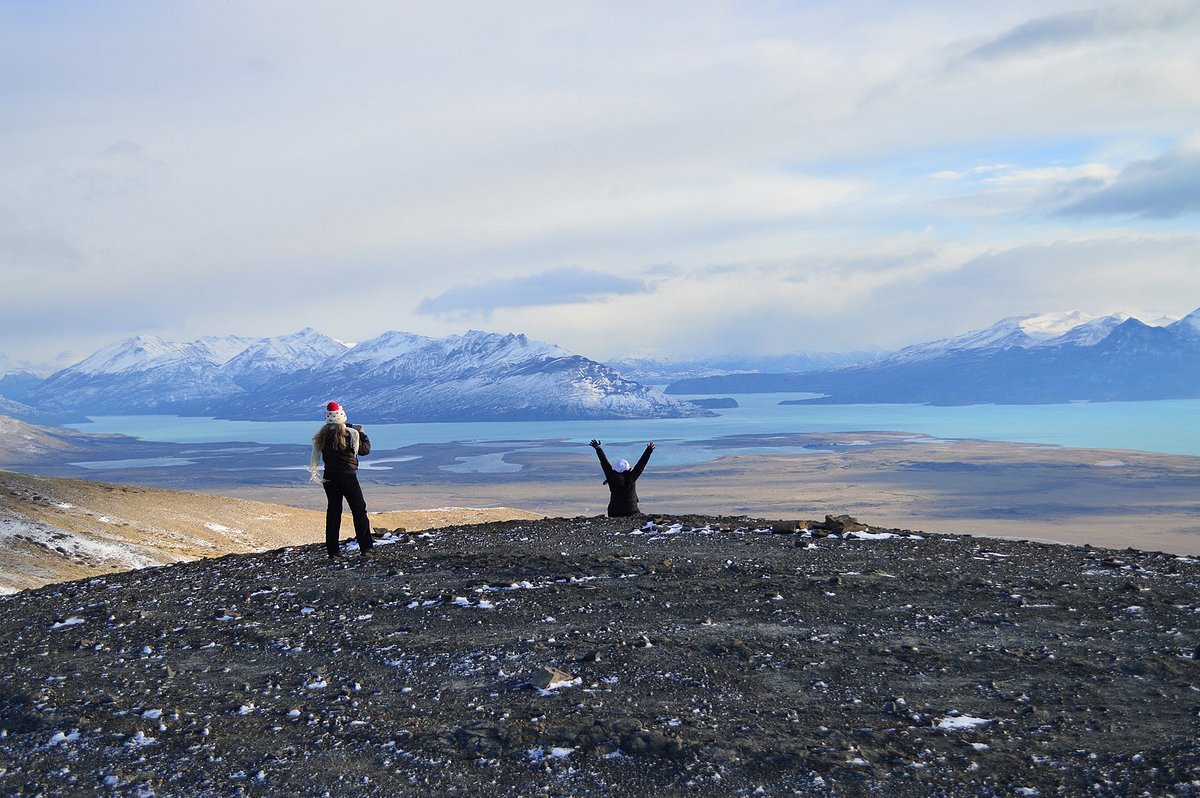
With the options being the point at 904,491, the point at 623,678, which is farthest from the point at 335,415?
the point at 904,491

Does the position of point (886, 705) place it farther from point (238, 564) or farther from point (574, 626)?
point (238, 564)

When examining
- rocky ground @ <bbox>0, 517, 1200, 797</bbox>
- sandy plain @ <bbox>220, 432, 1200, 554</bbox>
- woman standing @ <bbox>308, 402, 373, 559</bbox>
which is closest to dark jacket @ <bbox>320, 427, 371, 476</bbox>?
woman standing @ <bbox>308, 402, 373, 559</bbox>

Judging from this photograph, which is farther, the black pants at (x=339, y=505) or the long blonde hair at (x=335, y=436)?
the black pants at (x=339, y=505)

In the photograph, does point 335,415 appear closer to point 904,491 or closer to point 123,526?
point 123,526

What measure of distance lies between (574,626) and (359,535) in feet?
18.6

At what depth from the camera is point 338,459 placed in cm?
1413

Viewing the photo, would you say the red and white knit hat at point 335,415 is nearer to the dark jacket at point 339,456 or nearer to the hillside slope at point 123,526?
the dark jacket at point 339,456

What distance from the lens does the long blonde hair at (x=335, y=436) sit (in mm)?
13992

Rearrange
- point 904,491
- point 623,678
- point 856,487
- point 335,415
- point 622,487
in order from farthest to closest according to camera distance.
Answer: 1. point 856,487
2. point 904,491
3. point 622,487
4. point 335,415
5. point 623,678

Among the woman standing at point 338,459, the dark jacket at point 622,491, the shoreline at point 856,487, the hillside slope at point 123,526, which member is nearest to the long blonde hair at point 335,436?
the woman standing at point 338,459

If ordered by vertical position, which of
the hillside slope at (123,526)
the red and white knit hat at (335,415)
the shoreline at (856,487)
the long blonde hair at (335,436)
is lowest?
the shoreline at (856,487)

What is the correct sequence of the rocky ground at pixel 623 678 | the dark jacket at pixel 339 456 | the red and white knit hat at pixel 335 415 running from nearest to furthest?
1. the rocky ground at pixel 623 678
2. the red and white knit hat at pixel 335 415
3. the dark jacket at pixel 339 456

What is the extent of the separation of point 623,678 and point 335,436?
7.17 m

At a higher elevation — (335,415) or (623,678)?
(335,415)
